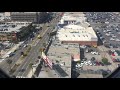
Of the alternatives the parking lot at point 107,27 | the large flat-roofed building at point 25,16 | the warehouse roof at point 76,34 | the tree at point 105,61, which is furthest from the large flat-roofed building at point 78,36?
the large flat-roofed building at point 25,16

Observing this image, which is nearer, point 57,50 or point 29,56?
point 57,50

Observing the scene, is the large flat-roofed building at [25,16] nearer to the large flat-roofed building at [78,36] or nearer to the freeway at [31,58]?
the freeway at [31,58]

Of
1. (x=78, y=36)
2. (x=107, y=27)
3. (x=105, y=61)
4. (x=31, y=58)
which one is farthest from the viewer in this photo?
(x=107, y=27)

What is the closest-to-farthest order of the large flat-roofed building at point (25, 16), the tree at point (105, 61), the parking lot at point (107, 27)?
1. the tree at point (105, 61)
2. the parking lot at point (107, 27)
3. the large flat-roofed building at point (25, 16)

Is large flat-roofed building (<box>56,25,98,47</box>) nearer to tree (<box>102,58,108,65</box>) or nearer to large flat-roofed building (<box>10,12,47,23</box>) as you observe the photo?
tree (<box>102,58,108,65</box>)

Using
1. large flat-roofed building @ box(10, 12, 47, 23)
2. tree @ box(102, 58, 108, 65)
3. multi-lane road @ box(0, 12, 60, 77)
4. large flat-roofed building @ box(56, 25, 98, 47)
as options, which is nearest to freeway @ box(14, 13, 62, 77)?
multi-lane road @ box(0, 12, 60, 77)

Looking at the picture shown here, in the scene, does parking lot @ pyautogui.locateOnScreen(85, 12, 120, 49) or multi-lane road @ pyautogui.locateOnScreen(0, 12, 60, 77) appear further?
parking lot @ pyautogui.locateOnScreen(85, 12, 120, 49)

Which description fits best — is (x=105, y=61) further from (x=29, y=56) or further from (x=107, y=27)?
(x=107, y=27)

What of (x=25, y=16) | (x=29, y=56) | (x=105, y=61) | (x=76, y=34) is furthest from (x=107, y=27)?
(x=29, y=56)

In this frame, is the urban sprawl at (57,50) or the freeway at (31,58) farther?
the freeway at (31,58)

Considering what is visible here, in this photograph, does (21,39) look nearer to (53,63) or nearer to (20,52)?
(20,52)

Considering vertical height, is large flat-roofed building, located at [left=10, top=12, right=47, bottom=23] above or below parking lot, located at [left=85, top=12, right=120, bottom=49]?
above

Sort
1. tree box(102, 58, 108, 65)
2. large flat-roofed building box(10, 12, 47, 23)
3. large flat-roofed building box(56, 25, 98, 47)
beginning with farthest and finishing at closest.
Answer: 1. large flat-roofed building box(10, 12, 47, 23)
2. large flat-roofed building box(56, 25, 98, 47)
3. tree box(102, 58, 108, 65)
